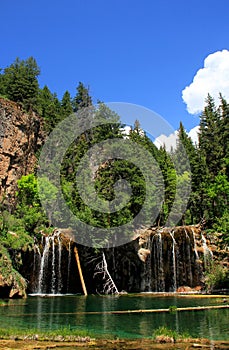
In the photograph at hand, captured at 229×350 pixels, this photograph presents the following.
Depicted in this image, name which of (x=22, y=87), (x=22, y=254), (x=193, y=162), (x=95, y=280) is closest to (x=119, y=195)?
(x=95, y=280)

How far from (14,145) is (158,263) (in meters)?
24.4

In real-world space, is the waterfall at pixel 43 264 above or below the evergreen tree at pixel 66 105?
below

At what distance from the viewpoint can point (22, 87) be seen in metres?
55.7

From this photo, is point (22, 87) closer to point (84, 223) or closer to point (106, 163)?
point (106, 163)

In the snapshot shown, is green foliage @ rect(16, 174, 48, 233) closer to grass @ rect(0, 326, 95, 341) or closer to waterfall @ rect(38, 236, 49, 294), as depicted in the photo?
waterfall @ rect(38, 236, 49, 294)

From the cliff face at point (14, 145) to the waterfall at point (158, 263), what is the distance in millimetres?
18944

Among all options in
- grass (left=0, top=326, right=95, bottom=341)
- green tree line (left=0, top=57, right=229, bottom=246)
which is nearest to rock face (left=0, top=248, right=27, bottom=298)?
green tree line (left=0, top=57, right=229, bottom=246)

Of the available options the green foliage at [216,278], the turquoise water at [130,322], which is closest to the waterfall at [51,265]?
the green foliage at [216,278]

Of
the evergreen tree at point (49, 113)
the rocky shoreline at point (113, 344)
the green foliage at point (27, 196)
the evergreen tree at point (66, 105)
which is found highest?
the evergreen tree at point (66, 105)

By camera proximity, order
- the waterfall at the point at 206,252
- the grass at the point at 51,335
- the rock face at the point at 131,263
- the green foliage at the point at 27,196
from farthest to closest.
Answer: the green foliage at the point at 27,196 → the waterfall at the point at 206,252 → the rock face at the point at 131,263 → the grass at the point at 51,335

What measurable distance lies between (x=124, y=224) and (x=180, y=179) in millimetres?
17314

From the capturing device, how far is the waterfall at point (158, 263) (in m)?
35.3

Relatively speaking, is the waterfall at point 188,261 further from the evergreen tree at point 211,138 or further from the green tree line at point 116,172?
the evergreen tree at point 211,138

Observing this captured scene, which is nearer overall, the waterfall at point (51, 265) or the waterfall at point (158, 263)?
the waterfall at point (51, 265)
